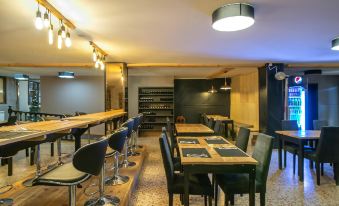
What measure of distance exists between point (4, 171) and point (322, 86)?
10.3 m

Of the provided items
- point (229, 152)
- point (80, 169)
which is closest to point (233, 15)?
point (229, 152)

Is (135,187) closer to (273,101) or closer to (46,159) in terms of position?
(46,159)

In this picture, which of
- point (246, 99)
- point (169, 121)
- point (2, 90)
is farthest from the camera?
point (2, 90)

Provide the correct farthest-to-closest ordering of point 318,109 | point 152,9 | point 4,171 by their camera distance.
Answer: point 318,109 → point 4,171 → point 152,9

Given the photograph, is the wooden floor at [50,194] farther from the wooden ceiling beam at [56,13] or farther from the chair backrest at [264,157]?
the wooden ceiling beam at [56,13]

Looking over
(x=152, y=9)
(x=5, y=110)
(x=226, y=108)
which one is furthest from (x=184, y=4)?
(x=5, y=110)

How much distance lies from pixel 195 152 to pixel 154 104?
751cm

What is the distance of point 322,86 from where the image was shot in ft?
30.0

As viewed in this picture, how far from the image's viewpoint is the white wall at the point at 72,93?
9891 millimetres

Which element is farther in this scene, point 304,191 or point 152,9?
point 304,191

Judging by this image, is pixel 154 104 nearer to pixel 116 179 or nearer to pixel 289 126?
pixel 289 126

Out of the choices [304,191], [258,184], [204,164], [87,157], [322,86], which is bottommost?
[304,191]

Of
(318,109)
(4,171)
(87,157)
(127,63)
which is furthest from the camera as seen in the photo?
(318,109)

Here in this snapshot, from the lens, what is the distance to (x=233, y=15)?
8.57ft
